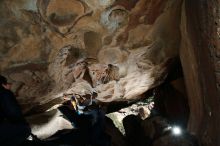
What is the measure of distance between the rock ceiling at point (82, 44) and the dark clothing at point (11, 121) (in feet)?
1.98

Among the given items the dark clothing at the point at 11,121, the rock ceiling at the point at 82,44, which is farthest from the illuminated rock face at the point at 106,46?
the dark clothing at the point at 11,121

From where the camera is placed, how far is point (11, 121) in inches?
134

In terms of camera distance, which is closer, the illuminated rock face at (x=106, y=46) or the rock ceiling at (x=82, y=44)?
the illuminated rock face at (x=106, y=46)

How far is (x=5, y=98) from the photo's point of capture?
344cm

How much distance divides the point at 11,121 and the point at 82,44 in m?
1.41

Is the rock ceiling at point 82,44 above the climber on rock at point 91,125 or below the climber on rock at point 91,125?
above

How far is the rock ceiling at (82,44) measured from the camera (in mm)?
3623

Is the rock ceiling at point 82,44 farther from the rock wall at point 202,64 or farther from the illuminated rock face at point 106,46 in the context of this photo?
the rock wall at point 202,64

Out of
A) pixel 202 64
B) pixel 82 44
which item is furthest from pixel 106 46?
pixel 202 64

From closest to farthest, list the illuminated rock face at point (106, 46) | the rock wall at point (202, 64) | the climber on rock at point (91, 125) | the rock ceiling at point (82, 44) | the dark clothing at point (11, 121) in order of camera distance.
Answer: the rock wall at point (202, 64)
the dark clothing at point (11, 121)
the illuminated rock face at point (106, 46)
the rock ceiling at point (82, 44)
the climber on rock at point (91, 125)

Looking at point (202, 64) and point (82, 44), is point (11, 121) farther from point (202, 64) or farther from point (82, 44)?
point (202, 64)

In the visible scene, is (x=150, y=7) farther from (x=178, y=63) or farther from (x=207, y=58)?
(x=178, y=63)

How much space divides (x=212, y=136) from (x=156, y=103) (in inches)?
113

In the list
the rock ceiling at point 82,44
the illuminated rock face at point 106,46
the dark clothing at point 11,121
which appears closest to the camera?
the dark clothing at point 11,121
